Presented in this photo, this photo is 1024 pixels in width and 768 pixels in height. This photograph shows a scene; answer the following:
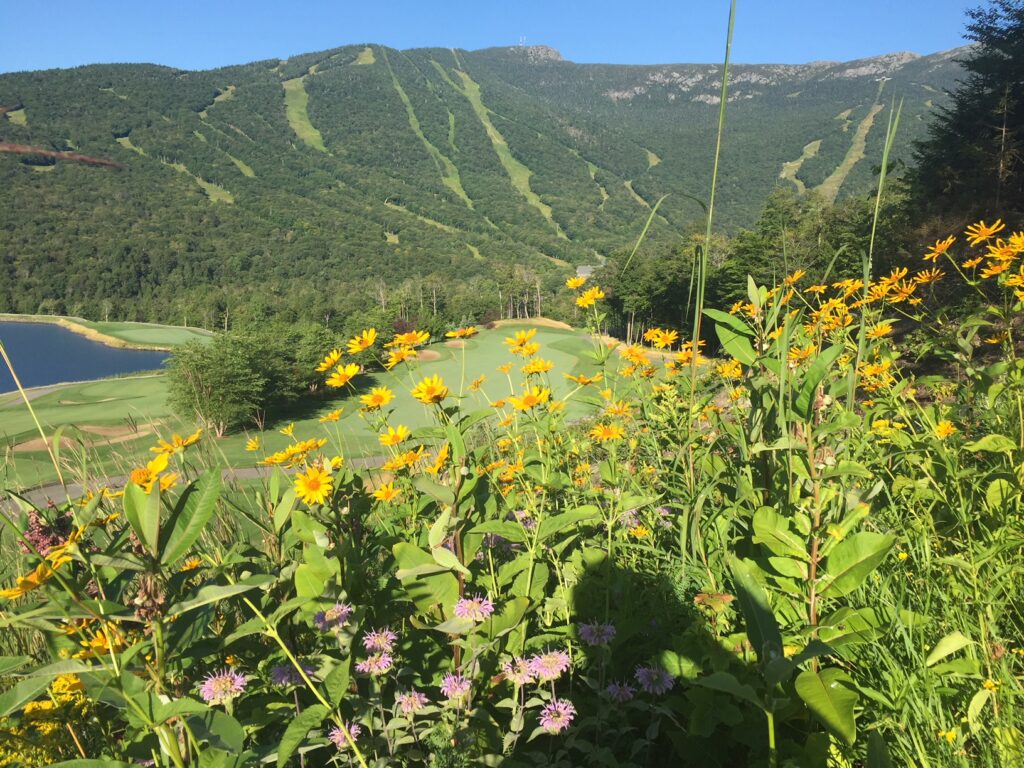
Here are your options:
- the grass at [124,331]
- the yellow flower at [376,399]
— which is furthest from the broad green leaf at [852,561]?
the grass at [124,331]

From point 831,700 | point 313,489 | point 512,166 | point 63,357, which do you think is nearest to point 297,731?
point 313,489

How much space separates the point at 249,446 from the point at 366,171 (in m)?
155

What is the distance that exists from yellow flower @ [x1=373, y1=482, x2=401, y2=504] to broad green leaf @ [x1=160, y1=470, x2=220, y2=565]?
0.87 m

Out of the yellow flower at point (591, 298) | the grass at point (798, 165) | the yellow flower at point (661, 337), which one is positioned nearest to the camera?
the yellow flower at point (591, 298)

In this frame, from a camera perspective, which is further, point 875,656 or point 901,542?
point 901,542

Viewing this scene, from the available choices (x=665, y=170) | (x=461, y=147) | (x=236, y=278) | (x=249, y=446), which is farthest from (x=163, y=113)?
(x=249, y=446)

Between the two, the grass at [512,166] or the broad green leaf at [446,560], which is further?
the grass at [512,166]

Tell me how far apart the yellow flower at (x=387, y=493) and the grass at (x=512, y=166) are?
122 m

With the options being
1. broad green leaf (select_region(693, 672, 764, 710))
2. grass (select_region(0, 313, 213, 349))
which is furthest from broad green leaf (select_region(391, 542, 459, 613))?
grass (select_region(0, 313, 213, 349))

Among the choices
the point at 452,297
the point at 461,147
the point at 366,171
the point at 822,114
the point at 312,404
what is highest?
the point at 822,114

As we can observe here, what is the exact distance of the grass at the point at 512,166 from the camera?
133m

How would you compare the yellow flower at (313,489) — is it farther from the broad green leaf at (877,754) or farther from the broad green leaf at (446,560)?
the broad green leaf at (877,754)

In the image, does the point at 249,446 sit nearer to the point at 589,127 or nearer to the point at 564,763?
the point at 564,763

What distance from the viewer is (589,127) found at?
174 m
